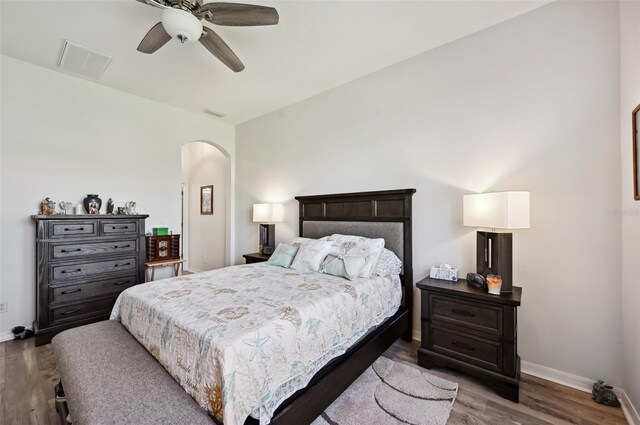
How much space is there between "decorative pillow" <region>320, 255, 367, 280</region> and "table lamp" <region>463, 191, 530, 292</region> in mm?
998

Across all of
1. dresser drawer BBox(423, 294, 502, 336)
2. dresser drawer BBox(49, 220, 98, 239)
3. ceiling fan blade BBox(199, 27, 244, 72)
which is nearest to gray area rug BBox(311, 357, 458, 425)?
dresser drawer BBox(423, 294, 502, 336)

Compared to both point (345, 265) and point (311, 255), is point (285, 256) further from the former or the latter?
point (345, 265)

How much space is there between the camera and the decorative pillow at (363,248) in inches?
98.6

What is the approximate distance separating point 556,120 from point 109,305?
496cm

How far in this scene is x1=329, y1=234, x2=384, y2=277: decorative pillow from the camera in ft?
8.21

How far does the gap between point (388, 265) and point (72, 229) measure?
138 inches

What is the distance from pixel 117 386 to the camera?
51.4 inches

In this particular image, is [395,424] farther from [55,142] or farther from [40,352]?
[55,142]

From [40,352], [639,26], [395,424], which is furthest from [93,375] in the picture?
[639,26]

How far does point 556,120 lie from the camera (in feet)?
7.00

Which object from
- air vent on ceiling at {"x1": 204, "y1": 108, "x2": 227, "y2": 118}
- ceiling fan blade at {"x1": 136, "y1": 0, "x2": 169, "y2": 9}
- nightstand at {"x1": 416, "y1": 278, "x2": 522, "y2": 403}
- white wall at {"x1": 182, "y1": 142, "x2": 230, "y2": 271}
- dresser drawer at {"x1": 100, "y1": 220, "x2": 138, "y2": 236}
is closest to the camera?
ceiling fan blade at {"x1": 136, "y1": 0, "x2": 169, "y2": 9}

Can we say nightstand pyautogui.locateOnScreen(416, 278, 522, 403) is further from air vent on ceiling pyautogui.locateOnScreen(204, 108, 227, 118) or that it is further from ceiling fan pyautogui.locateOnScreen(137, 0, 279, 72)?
air vent on ceiling pyautogui.locateOnScreen(204, 108, 227, 118)

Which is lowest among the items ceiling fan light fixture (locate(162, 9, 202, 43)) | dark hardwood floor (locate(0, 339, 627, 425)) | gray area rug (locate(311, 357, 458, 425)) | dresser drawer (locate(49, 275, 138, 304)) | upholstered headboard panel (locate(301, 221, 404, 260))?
dark hardwood floor (locate(0, 339, 627, 425))

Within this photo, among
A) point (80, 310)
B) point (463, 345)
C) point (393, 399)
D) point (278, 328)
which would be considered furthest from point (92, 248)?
point (463, 345)
